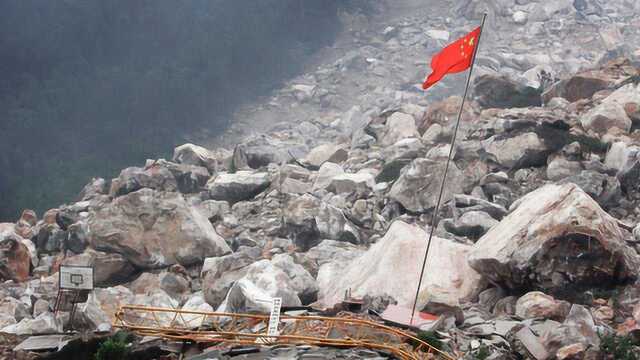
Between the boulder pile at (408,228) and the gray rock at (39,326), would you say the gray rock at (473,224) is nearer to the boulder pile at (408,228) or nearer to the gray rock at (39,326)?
the boulder pile at (408,228)

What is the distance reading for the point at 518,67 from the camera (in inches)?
1177

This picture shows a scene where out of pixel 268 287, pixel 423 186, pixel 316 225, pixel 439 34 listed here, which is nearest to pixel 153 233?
pixel 316 225

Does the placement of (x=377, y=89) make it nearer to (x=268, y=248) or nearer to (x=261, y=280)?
(x=268, y=248)

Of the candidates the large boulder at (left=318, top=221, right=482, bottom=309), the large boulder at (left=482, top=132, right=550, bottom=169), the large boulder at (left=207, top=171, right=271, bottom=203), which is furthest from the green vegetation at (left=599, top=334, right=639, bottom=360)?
the large boulder at (left=207, top=171, right=271, bottom=203)

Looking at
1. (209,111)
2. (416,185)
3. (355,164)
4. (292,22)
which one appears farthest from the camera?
(292,22)

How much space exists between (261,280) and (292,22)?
36.8m

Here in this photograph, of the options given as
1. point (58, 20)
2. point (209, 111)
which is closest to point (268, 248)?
point (209, 111)

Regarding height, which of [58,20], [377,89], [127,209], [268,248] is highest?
[58,20]

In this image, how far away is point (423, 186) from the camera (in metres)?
13.9

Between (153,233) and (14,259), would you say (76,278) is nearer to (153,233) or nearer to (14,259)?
(153,233)

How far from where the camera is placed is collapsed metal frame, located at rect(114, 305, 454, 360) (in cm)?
664

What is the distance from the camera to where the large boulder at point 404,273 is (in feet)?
30.7

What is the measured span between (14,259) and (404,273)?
9.31 m

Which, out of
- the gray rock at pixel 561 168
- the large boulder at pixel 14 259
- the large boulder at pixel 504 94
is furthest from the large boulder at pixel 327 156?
the large boulder at pixel 14 259
